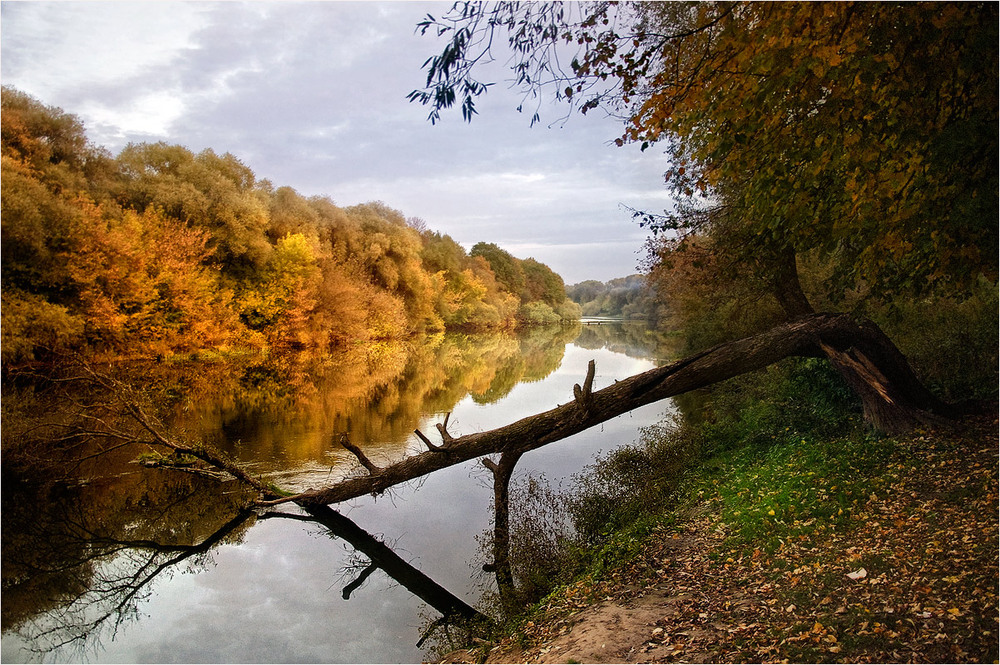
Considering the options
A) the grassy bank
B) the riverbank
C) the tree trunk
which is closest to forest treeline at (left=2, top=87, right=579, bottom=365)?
the tree trunk

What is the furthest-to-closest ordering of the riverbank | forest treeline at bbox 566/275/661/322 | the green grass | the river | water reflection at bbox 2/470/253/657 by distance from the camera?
1. forest treeline at bbox 566/275/661/322
2. water reflection at bbox 2/470/253/657
3. the river
4. the green grass
5. the riverbank

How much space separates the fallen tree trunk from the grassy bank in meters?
0.56

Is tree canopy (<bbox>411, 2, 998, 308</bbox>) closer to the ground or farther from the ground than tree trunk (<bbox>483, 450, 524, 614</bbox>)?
farther from the ground

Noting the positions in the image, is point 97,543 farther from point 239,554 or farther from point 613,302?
point 613,302

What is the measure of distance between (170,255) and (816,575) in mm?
28170

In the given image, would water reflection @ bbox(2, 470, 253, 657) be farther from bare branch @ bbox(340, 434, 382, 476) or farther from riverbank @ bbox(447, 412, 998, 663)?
riverbank @ bbox(447, 412, 998, 663)

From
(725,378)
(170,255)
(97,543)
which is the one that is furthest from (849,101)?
(170,255)

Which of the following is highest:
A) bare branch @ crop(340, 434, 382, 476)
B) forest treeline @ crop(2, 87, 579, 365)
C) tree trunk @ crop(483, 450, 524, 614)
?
forest treeline @ crop(2, 87, 579, 365)

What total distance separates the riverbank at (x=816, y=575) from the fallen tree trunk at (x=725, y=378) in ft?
1.93

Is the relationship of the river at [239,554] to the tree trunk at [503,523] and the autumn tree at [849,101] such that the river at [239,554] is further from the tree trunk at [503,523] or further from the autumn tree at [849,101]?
the autumn tree at [849,101]

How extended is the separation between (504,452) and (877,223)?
16.4 feet

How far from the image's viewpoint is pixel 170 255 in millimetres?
25906

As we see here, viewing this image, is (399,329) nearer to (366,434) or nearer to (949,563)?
(366,434)

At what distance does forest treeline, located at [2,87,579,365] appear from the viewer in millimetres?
20641
